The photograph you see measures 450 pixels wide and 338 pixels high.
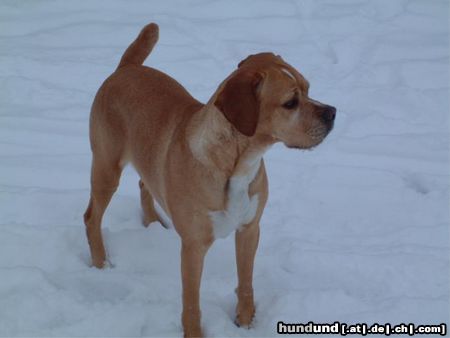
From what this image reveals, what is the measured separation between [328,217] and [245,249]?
1.16 meters

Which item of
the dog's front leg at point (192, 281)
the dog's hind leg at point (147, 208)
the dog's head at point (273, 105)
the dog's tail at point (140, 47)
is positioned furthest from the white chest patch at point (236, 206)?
the dog's tail at point (140, 47)

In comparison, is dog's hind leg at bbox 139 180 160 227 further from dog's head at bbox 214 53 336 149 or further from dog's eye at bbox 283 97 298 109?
dog's eye at bbox 283 97 298 109

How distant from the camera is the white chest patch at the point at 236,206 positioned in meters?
3.20

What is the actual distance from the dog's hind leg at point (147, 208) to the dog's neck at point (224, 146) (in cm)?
135

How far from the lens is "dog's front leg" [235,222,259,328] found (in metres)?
3.56

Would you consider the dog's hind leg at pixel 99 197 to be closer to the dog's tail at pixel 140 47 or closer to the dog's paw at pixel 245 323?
the dog's tail at pixel 140 47

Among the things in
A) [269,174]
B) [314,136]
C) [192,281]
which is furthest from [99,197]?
[314,136]

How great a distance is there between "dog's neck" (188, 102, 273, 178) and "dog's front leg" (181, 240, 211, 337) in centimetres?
46

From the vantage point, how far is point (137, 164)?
3852 mm

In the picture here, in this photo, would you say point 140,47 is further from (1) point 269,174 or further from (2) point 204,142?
(1) point 269,174

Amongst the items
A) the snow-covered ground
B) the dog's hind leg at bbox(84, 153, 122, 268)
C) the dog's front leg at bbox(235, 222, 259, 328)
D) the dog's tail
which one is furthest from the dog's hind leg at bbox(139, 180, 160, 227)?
the dog's front leg at bbox(235, 222, 259, 328)

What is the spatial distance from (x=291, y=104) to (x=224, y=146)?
403mm

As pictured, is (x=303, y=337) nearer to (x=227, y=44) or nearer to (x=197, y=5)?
(x=227, y=44)

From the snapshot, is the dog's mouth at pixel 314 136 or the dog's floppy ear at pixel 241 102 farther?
the dog's mouth at pixel 314 136
